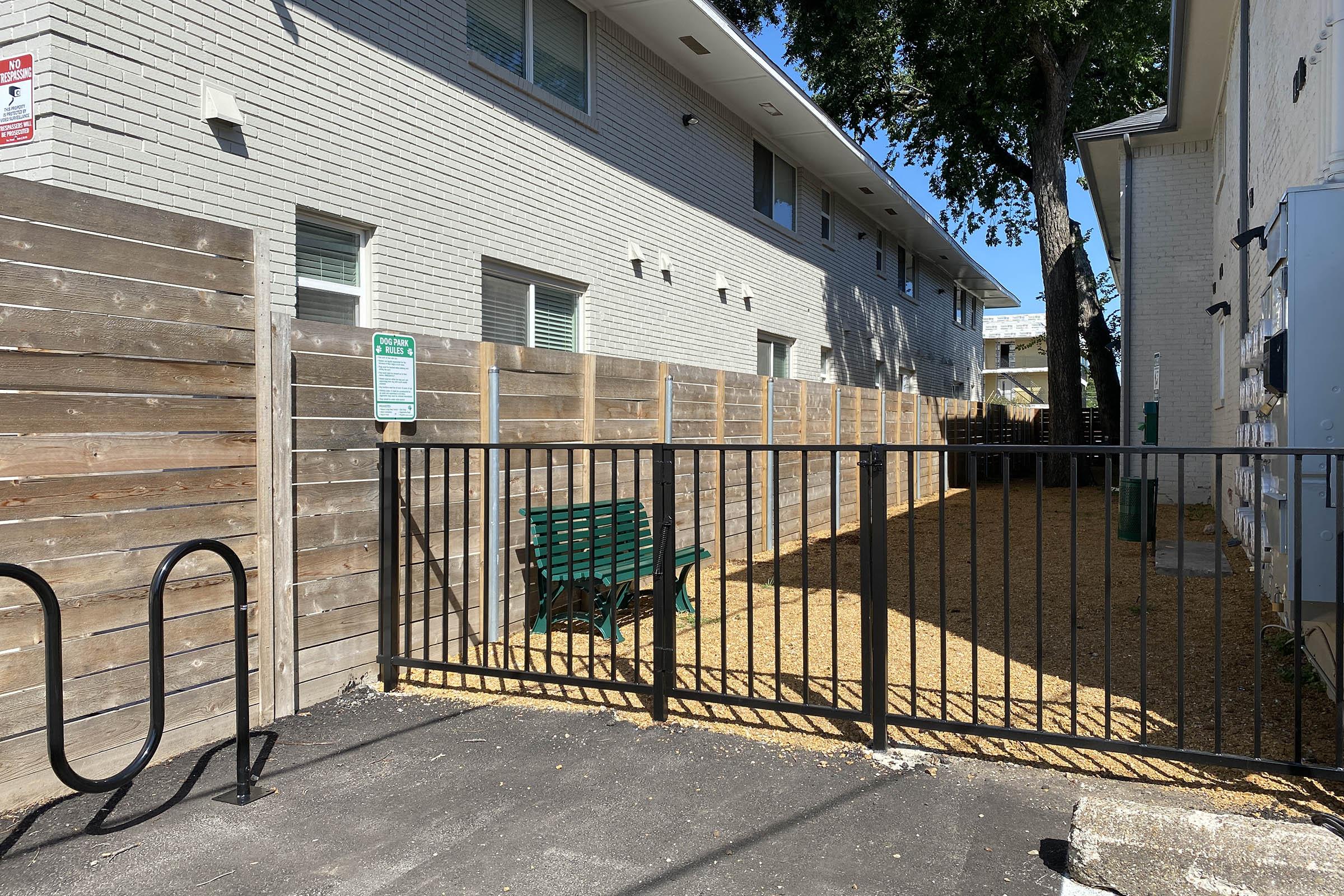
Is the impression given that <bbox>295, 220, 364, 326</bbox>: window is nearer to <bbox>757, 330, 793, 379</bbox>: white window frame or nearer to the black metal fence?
the black metal fence

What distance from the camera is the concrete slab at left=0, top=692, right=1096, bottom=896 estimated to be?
301 cm

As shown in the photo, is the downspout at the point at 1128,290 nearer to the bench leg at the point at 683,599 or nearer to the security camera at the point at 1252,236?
the security camera at the point at 1252,236

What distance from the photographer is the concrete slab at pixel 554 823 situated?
301 centimetres

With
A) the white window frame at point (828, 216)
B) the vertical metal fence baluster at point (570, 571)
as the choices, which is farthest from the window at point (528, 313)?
the white window frame at point (828, 216)

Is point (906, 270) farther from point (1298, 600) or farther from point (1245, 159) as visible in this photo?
point (1298, 600)

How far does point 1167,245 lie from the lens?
559 inches

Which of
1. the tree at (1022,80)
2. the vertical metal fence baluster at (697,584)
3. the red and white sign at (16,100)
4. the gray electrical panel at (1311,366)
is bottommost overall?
the vertical metal fence baluster at (697,584)

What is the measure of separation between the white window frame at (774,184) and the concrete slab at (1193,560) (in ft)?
23.2

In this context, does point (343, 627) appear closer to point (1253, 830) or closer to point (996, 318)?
point (1253, 830)

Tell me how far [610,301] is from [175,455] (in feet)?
21.0

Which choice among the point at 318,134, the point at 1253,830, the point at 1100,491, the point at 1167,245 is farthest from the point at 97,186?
the point at 1100,491

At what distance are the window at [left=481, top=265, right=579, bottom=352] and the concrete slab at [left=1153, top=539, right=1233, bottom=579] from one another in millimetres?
6008

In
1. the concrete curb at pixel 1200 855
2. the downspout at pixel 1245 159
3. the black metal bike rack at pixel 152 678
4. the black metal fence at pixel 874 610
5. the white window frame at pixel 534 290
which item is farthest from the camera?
the white window frame at pixel 534 290

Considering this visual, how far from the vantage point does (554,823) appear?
135 inches
